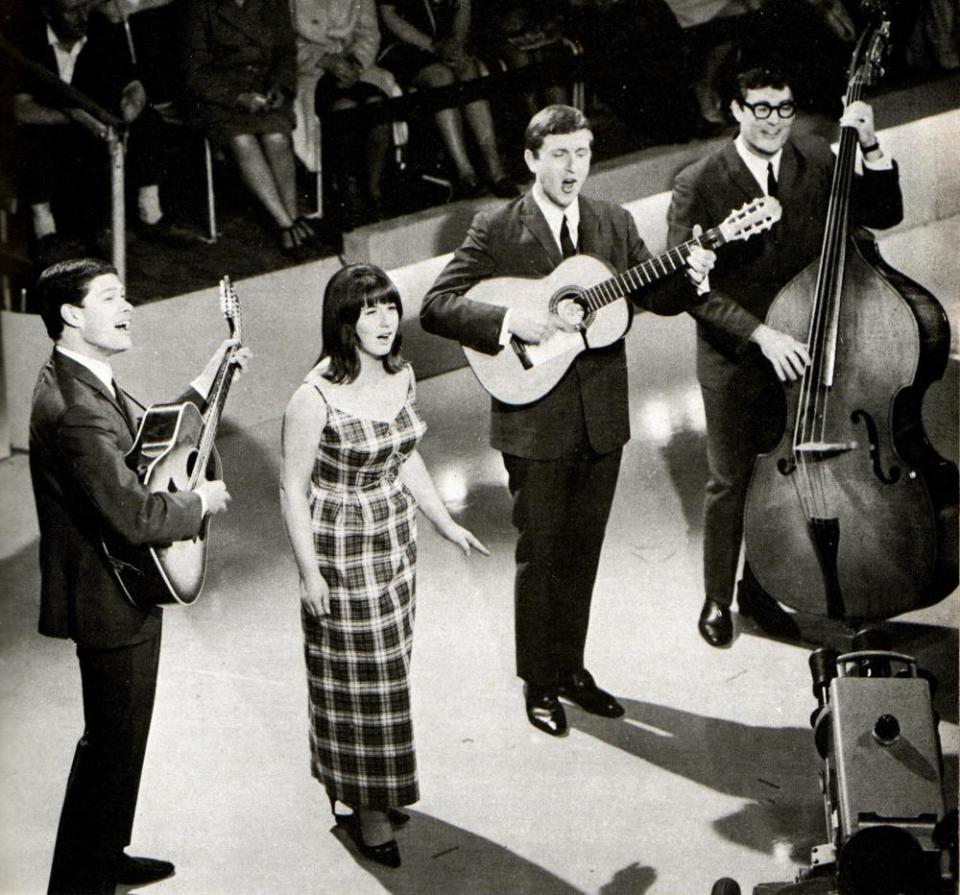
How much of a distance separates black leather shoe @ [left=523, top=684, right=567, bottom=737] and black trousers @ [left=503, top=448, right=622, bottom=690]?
3 centimetres

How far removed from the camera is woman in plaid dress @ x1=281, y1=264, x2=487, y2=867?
3406mm

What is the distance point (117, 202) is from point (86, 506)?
782 millimetres

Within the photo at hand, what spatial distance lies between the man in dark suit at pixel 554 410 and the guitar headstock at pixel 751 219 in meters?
0.08

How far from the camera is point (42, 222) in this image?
3.50m

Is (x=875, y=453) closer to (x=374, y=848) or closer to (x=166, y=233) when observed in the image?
(x=374, y=848)

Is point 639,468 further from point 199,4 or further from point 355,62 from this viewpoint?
point 199,4

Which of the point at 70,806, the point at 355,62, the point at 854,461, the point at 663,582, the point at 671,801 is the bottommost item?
the point at 671,801

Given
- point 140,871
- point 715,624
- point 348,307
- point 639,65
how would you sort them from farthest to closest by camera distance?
point 715,624 → point 639,65 → point 140,871 → point 348,307

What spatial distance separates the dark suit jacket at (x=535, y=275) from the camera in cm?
356

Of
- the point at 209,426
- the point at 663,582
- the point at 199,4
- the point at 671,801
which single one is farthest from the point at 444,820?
the point at 199,4

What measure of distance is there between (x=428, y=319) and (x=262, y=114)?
673 mm

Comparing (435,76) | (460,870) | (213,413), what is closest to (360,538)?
(213,413)

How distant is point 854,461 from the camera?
3.49m

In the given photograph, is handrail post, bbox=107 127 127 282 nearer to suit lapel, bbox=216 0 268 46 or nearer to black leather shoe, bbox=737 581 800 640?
suit lapel, bbox=216 0 268 46
